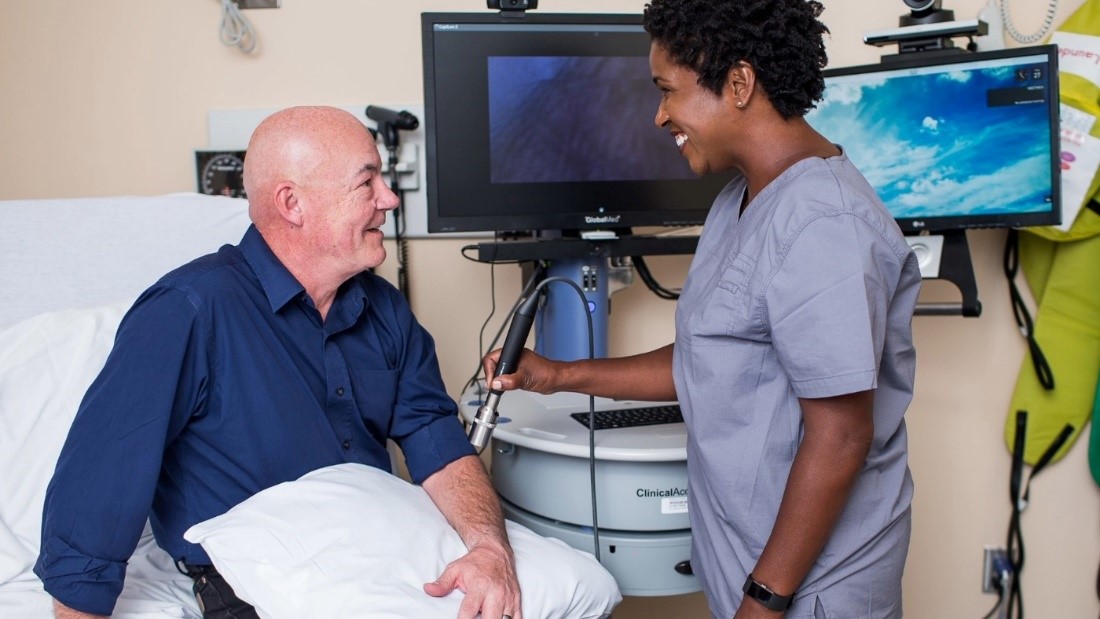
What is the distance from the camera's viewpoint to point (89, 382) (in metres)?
1.38

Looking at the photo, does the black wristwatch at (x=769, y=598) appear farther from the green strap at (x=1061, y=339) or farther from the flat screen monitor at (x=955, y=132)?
the green strap at (x=1061, y=339)

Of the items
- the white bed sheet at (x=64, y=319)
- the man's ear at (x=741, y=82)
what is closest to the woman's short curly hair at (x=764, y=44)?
the man's ear at (x=741, y=82)

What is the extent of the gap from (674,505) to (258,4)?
1419 mm

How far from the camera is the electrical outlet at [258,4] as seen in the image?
6.50 ft

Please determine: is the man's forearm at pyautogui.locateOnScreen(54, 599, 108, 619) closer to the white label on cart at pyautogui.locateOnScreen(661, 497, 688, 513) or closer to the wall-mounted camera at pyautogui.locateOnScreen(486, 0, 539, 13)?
the white label on cart at pyautogui.locateOnScreen(661, 497, 688, 513)

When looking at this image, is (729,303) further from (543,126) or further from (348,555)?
(543,126)

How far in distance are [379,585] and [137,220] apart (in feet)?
3.14

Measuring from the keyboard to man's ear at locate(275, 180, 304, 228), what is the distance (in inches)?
22.5

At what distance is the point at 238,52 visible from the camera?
6.57 ft

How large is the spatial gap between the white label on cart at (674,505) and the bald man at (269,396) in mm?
284

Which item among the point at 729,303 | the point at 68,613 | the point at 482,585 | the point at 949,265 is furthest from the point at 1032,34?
the point at 68,613

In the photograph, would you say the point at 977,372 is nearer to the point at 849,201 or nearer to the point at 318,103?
the point at 849,201

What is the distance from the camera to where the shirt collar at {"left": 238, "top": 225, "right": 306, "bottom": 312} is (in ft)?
4.13

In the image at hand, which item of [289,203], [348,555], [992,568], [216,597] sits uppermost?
[289,203]
